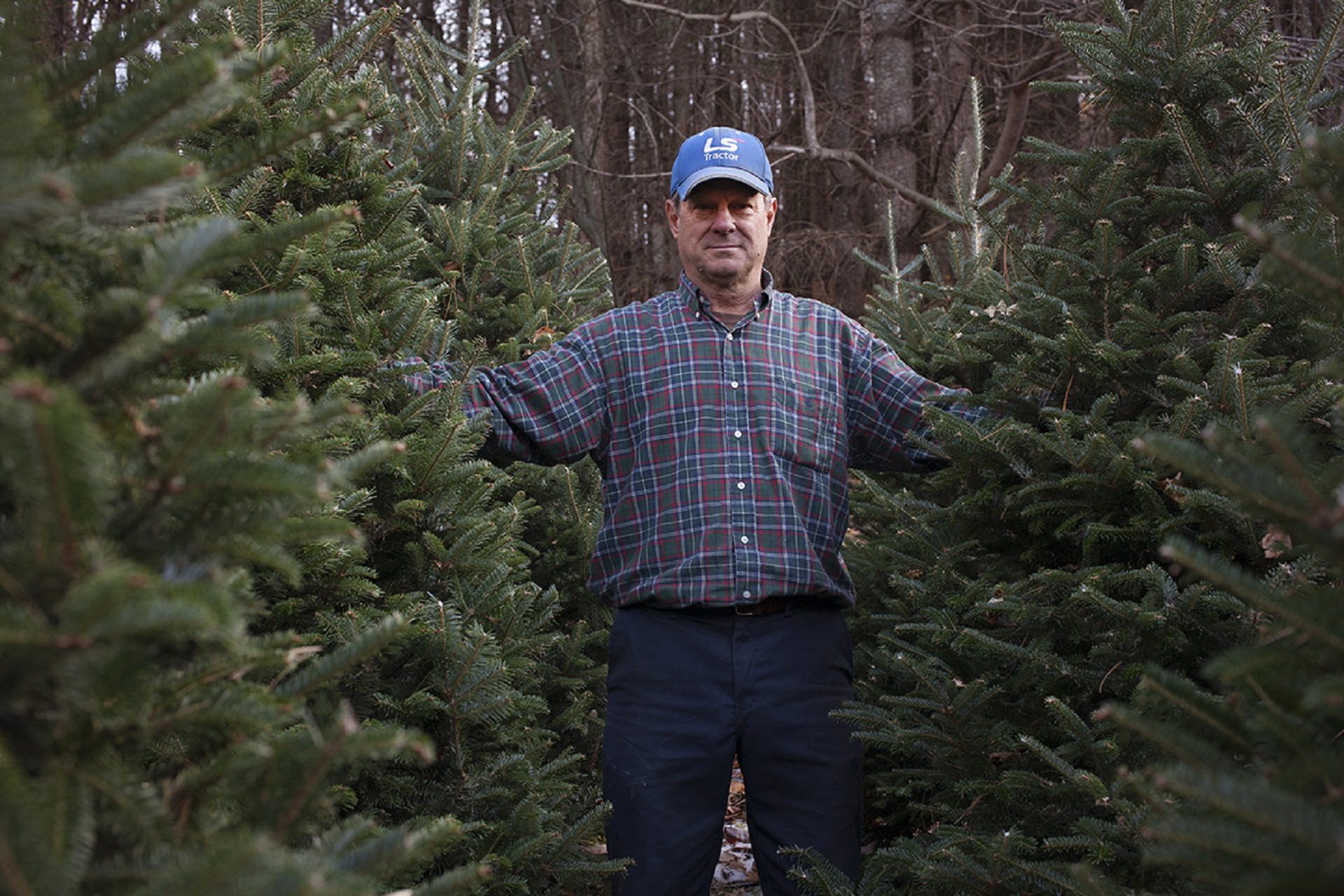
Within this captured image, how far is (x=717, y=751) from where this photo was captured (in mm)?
3330

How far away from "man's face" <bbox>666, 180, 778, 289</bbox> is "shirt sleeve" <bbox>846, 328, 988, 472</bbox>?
501 mm

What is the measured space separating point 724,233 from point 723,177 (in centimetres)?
19

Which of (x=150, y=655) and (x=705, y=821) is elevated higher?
(x=150, y=655)

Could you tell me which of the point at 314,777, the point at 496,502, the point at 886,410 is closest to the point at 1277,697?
the point at 314,777

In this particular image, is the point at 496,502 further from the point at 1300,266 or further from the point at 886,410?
the point at 1300,266

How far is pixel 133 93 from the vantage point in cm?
125

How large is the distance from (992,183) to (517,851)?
272 cm

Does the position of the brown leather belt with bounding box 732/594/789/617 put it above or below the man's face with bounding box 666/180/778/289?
below

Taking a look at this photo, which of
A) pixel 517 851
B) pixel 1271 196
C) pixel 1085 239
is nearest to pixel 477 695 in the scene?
pixel 517 851

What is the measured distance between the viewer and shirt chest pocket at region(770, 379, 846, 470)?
11.6 ft

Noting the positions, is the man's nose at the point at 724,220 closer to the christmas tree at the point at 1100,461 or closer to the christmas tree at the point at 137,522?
the christmas tree at the point at 1100,461

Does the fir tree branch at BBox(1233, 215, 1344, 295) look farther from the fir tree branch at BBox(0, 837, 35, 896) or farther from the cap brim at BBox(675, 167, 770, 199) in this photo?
the cap brim at BBox(675, 167, 770, 199)

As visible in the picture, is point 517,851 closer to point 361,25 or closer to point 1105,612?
point 1105,612

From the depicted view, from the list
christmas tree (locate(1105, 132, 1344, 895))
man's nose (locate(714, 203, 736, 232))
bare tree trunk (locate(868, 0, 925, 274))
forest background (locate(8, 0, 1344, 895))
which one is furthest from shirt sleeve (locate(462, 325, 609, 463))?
bare tree trunk (locate(868, 0, 925, 274))
